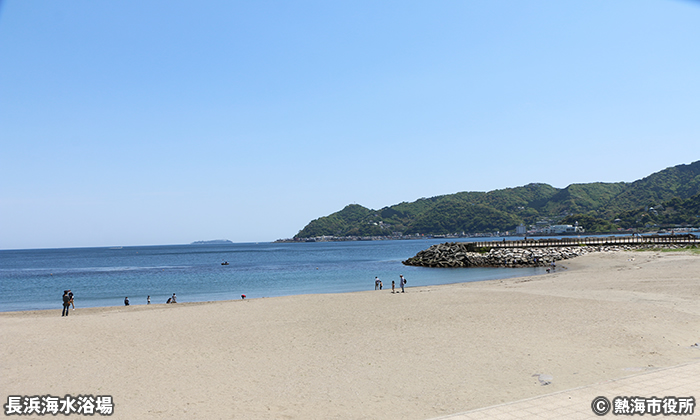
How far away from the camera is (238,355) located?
42.6ft

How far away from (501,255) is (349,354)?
51784 millimetres

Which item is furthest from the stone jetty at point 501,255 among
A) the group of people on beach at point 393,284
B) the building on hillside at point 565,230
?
the building on hillside at point 565,230

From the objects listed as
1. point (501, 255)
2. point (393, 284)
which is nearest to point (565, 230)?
point (501, 255)

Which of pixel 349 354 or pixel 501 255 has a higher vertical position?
pixel 349 354

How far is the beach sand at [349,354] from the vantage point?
29.0 feet

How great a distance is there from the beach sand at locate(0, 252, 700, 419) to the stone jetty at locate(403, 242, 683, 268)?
35.4 meters

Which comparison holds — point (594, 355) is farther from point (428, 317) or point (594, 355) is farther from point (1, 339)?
point (1, 339)

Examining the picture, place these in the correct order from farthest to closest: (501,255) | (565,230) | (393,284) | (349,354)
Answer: (565,230), (501,255), (393,284), (349,354)

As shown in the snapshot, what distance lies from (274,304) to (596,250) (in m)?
55.3

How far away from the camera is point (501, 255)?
196 feet

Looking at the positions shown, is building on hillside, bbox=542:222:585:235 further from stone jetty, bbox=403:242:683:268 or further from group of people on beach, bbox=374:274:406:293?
group of people on beach, bbox=374:274:406:293

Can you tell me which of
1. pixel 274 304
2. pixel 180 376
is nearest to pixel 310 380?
pixel 180 376

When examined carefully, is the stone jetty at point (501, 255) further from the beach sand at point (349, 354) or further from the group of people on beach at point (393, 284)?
the beach sand at point (349, 354)

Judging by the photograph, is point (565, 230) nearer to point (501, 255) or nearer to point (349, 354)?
point (501, 255)
